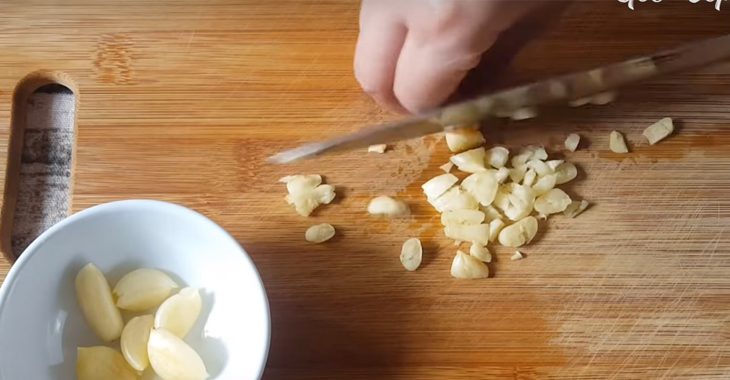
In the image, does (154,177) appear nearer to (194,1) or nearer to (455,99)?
(194,1)

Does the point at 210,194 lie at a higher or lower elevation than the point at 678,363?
higher

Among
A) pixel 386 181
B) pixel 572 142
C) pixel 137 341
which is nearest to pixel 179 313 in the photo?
pixel 137 341

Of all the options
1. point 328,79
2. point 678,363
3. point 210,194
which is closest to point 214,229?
point 210,194

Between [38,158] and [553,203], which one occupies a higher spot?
[38,158]

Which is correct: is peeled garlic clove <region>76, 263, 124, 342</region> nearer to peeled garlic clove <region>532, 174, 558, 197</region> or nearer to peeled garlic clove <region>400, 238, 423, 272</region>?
peeled garlic clove <region>400, 238, 423, 272</region>

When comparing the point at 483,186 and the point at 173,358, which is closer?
the point at 173,358

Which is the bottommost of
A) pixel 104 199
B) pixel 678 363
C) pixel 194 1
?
pixel 678 363

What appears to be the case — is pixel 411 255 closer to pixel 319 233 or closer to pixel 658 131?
pixel 319 233
